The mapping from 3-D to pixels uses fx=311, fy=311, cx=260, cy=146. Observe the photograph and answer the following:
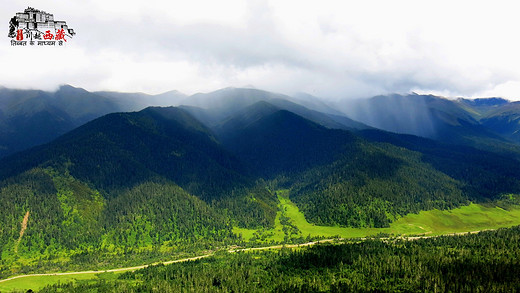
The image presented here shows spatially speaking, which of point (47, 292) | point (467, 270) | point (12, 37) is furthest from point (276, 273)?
point (12, 37)

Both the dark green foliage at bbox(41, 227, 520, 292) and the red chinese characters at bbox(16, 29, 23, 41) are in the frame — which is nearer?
the dark green foliage at bbox(41, 227, 520, 292)

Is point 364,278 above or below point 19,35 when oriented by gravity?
below

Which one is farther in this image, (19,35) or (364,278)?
(19,35)

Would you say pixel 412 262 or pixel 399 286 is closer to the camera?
pixel 399 286

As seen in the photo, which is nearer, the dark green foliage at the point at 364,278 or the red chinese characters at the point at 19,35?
the dark green foliage at the point at 364,278

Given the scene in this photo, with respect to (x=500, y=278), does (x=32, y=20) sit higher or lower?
higher

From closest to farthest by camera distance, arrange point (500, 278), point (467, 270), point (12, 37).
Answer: point (500, 278)
point (467, 270)
point (12, 37)

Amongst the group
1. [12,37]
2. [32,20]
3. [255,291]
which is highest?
[32,20]

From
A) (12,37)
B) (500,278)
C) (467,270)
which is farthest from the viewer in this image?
(12,37)

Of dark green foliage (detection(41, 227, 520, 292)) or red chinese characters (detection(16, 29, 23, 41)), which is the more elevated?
red chinese characters (detection(16, 29, 23, 41))

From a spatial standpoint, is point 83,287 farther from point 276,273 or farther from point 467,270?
point 467,270

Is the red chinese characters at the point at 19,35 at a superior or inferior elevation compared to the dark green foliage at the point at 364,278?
superior
